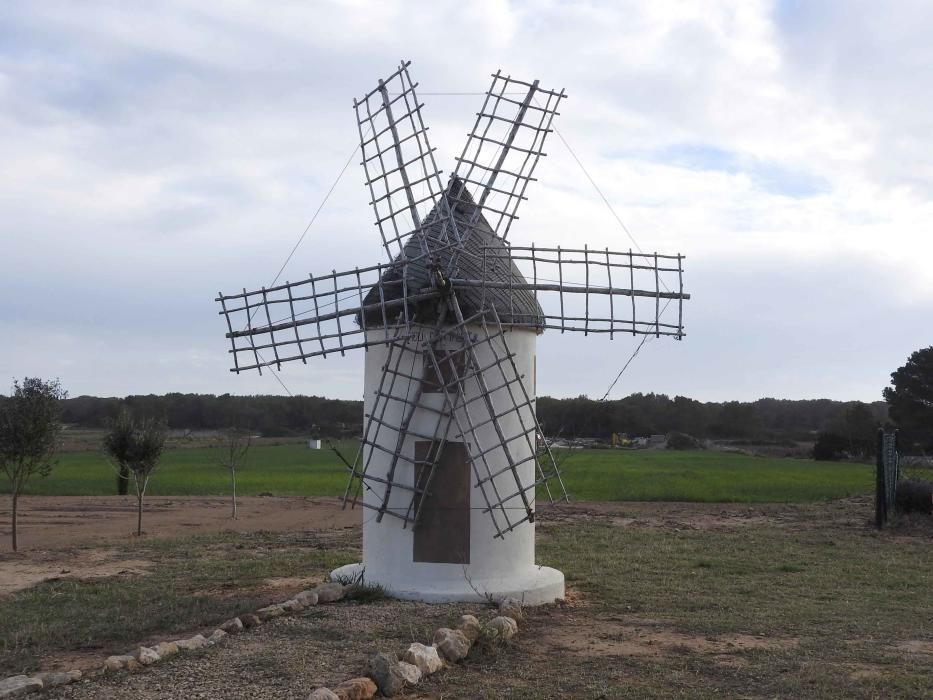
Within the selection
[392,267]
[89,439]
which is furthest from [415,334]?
[89,439]

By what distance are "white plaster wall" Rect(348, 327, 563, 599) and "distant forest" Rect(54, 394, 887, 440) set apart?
92.2 feet

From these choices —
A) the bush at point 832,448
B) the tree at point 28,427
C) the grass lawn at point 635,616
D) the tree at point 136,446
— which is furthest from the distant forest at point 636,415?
the grass lawn at point 635,616

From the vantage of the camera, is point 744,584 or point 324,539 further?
point 324,539

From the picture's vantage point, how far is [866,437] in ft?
210

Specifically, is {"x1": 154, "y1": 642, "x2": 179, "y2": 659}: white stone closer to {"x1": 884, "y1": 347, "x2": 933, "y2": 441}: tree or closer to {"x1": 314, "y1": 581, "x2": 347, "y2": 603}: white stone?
{"x1": 314, "y1": 581, "x2": 347, "y2": 603}: white stone

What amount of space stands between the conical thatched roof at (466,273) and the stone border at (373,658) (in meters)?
3.60

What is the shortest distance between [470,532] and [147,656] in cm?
443

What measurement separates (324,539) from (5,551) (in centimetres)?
613

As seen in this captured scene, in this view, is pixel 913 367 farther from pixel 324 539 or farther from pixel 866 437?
pixel 324 539

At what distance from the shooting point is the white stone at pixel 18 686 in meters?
7.80

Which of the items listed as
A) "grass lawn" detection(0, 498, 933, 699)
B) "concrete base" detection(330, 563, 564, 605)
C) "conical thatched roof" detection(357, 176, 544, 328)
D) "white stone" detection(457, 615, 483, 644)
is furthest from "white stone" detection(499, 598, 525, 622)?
"conical thatched roof" detection(357, 176, 544, 328)

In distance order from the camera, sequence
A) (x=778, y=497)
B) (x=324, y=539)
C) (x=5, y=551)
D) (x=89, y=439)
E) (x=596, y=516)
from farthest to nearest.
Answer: (x=89, y=439) → (x=778, y=497) → (x=596, y=516) → (x=324, y=539) → (x=5, y=551)

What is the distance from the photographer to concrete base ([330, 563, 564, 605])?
11680 mm

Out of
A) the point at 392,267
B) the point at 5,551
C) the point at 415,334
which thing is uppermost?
the point at 392,267
